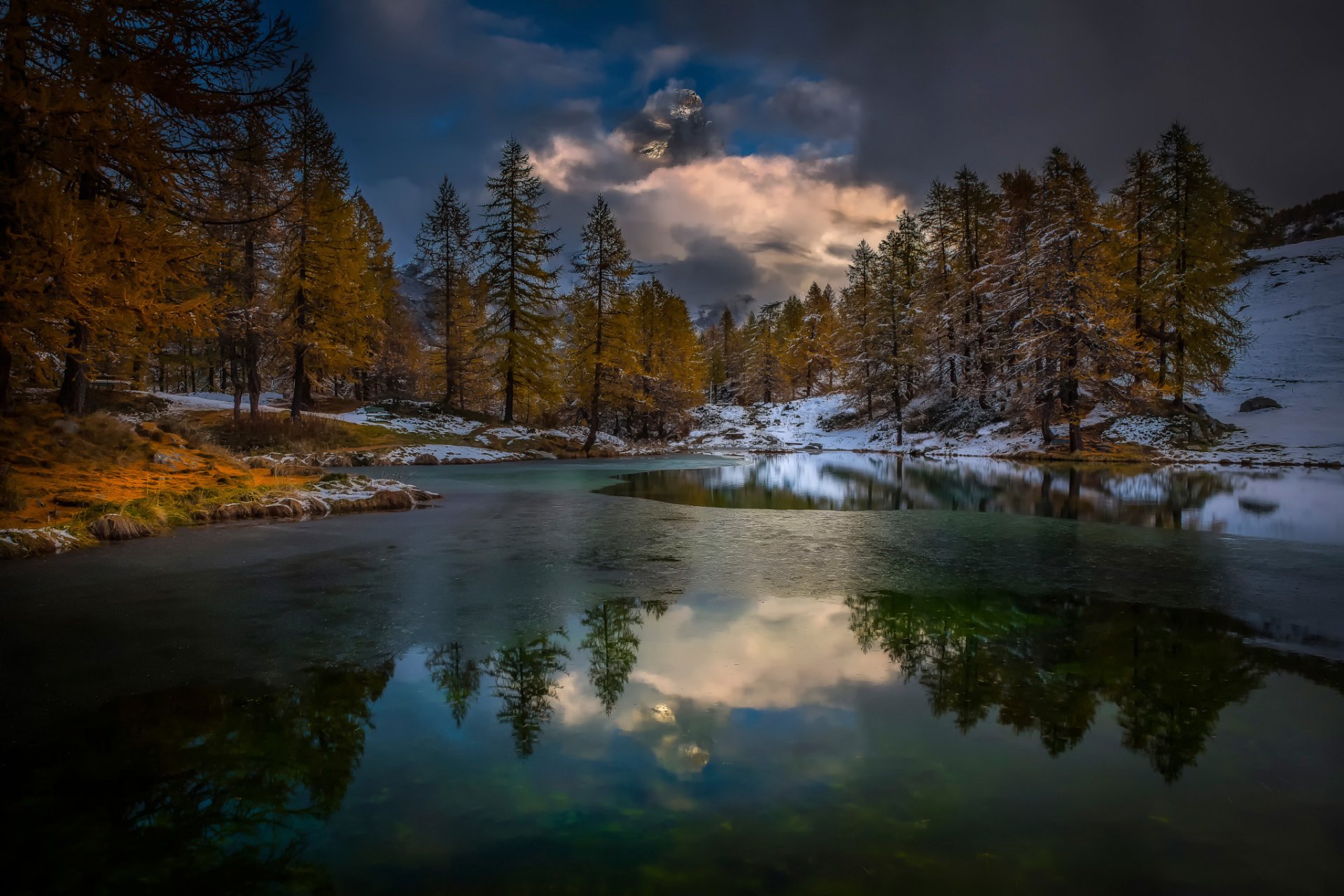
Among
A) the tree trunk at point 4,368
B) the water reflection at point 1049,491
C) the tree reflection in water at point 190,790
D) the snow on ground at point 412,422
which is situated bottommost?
the tree reflection in water at point 190,790

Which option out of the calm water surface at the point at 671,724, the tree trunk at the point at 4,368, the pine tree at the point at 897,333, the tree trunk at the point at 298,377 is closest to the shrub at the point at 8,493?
the tree trunk at the point at 4,368

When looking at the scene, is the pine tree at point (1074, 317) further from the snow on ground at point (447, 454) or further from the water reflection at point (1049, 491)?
the snow on ground at point (447, 454)

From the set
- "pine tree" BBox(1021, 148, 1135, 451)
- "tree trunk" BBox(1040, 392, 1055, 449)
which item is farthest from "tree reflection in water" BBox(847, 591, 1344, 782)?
"tree trunk" BBox(1040, 392, 1055, 449)

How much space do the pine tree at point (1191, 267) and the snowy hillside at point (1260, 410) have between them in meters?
3.11

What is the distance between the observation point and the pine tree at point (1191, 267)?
94.6 feet

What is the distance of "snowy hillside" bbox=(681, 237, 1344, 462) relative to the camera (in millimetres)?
26906

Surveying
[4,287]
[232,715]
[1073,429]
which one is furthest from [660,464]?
[232,715]

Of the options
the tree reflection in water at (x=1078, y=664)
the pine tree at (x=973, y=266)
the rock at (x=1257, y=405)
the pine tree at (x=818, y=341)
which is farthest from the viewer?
the pine tree at (x=818, y=341)

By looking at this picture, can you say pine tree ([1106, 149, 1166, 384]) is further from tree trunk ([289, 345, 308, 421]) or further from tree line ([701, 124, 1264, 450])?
tree trunk ([289, 345, 308, 421])

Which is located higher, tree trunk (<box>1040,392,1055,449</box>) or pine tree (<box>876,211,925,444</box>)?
pine tree (<box>876,211,925,444</box>)

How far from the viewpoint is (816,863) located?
266cm

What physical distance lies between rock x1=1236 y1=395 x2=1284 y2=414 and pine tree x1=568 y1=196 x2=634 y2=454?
3174cm

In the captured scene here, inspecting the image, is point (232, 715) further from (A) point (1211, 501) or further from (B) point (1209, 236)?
(B) point (1209, 236)

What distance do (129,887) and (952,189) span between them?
47.5 m
